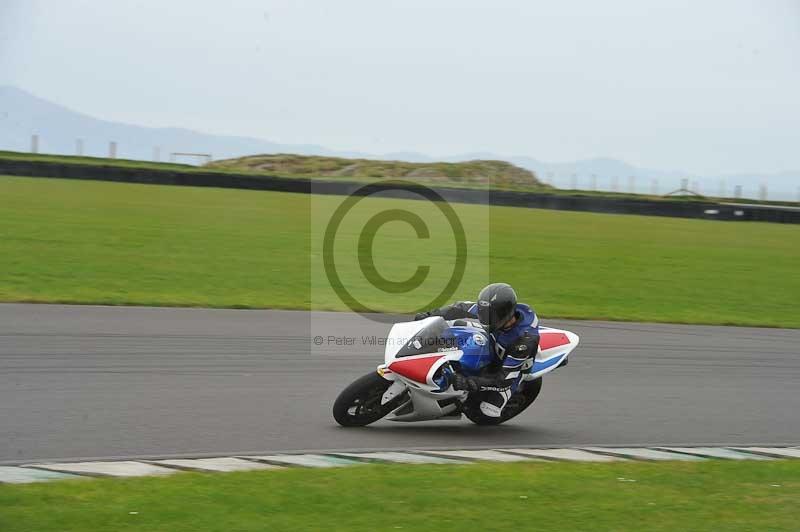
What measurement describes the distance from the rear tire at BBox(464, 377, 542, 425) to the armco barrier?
2660 centimetres

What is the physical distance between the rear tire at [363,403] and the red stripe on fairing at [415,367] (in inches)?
9.0

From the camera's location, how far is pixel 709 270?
23609mm

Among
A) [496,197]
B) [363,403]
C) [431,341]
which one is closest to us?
[431,341]

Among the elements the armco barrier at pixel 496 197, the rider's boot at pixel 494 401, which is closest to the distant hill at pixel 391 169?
A: the armco barrier at pixel 496 197

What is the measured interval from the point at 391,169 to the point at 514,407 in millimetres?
34448

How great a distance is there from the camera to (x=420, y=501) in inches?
244

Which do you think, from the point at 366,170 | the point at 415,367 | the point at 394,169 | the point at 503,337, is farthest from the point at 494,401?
the point at 366,170

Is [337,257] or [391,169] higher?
[391,169]

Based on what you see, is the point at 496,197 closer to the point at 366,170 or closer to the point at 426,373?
the point at 366,170

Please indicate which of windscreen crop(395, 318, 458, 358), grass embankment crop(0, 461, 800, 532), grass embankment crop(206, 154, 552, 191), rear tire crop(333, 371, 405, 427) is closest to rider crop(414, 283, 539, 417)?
windscreen crop(395, 318, 458, 358)

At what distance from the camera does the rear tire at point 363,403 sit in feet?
26.2

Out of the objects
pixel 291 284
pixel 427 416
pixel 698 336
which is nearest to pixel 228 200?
pixel 291 284

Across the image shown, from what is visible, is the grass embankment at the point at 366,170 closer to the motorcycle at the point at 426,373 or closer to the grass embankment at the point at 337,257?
the grass embankment at the point at 337,257

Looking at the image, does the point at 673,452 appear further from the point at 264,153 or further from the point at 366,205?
the point at 264,153
